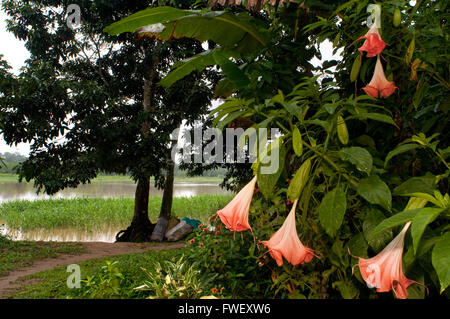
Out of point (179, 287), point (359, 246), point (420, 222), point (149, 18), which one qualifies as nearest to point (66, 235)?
point (179, 287)

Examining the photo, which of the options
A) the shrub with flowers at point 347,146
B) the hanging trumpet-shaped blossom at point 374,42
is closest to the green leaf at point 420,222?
the shrub with flowers at point 347,146

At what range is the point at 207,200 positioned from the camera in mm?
9617

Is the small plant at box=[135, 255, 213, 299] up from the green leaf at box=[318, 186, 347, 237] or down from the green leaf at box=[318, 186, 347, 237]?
down

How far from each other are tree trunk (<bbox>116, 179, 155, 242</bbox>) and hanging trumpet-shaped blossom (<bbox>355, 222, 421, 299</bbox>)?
17.8 feet

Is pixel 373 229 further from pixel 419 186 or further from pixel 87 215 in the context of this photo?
pixel 87 215

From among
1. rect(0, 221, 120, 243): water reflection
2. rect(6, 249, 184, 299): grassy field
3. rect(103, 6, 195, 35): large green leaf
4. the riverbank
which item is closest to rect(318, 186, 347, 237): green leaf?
rect(103, 6, 195, 35): large green leaf

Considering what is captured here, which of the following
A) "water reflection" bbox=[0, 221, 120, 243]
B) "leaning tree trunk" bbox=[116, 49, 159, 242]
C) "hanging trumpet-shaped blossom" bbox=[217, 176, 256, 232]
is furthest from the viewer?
"water reflection" bbox=[0, 221, 120, 243]

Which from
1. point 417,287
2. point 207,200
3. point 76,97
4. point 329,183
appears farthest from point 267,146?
point 207,200

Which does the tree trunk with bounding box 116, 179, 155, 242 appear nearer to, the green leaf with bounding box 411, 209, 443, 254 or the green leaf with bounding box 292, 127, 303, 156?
the green leaf with bounding box 292, 127, 303, 156

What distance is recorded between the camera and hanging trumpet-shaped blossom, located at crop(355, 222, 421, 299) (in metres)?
0.51

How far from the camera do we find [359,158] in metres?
0.62

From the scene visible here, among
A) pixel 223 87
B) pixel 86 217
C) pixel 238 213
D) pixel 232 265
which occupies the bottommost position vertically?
pixel 86 217

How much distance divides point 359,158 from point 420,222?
21 centimetres
